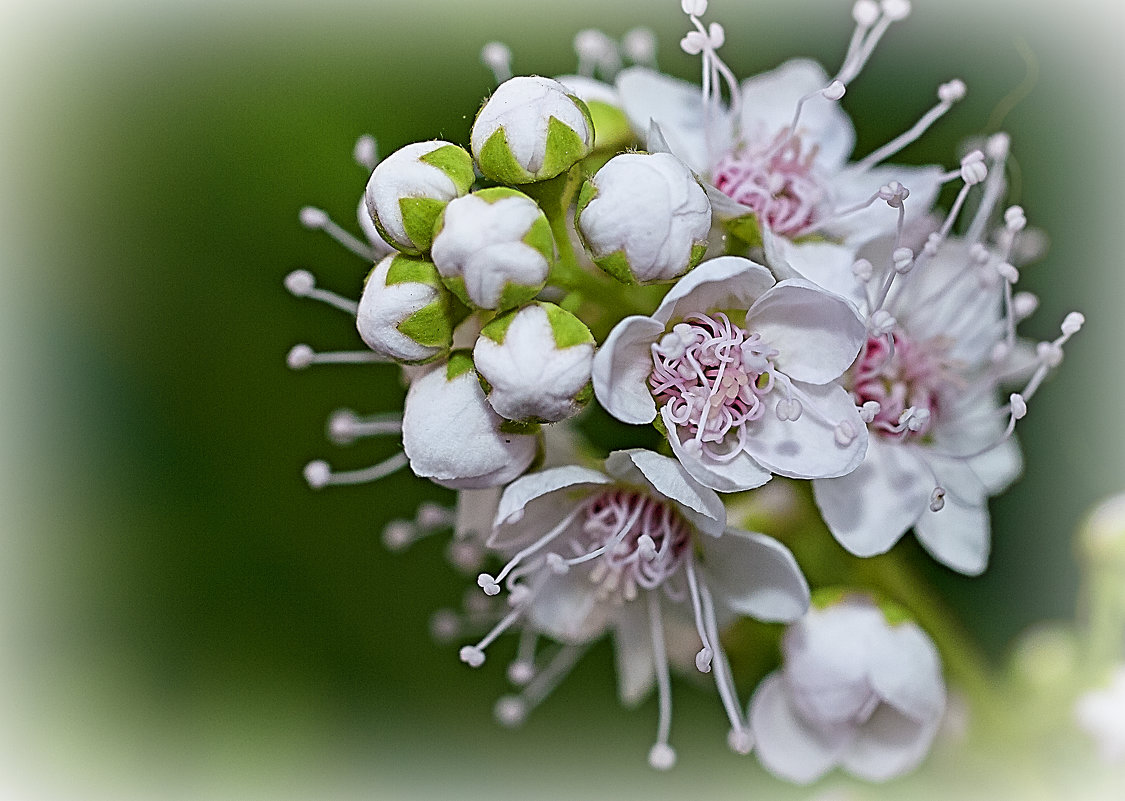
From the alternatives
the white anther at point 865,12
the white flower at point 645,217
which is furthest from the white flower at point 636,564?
the white anther at point 865,12

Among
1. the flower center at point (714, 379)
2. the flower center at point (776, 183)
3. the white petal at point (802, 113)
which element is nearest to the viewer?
the flower center at point (714, 379)

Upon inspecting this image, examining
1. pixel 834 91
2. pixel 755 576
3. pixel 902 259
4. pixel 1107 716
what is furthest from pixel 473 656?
pixel 1107 716

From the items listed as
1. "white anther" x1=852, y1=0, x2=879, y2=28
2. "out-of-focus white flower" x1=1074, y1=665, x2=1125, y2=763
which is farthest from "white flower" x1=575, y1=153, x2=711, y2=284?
"out-of-focus white flower" x1=1074, y1=665, x2=1125, y2=763

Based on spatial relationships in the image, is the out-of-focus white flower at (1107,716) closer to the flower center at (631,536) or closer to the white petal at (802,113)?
the flower center at (631,536)

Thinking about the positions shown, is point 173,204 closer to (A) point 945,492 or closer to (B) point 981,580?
(A) point 945,492

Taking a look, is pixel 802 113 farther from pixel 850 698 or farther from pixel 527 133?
pixel 850 698

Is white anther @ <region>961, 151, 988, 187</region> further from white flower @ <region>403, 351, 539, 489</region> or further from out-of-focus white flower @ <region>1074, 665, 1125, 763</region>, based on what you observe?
out-of-focus white flower @ <region>1074, 665, 1125, 763</region>
